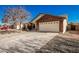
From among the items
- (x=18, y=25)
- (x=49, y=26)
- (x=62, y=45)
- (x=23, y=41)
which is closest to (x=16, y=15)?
(x=18, y=25)

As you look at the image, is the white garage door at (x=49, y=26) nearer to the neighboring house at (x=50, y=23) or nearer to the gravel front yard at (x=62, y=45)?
the neighboring house at (x=50, y=23)

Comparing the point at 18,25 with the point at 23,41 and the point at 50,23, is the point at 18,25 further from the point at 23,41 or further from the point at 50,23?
the point at 50,23

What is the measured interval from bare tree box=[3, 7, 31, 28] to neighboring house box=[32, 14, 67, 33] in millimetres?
228

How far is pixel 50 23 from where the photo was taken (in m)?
4.05

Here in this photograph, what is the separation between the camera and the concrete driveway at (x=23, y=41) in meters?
3.85

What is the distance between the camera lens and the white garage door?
4.01 m

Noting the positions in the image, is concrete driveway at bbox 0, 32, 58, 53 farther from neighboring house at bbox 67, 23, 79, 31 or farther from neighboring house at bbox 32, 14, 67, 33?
neighboring house at bbox 67, 23, 79, 31

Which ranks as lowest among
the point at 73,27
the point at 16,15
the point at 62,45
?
the point at 62,45

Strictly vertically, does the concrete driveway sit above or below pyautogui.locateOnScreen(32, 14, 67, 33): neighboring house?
below

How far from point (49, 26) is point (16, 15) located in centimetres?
74

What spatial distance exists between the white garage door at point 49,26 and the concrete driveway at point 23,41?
0.37ft

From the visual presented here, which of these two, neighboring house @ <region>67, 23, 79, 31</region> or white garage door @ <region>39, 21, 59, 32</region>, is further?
white garage door @ <region>39, 21, 59, 32</region>

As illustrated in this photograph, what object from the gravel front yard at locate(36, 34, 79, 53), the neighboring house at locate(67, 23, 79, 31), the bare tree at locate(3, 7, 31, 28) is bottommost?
the gravel front yard at locate(36, 34, 79, 53)

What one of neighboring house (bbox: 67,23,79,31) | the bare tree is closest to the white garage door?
neighboring house (bbox: 67,23,79,31)
